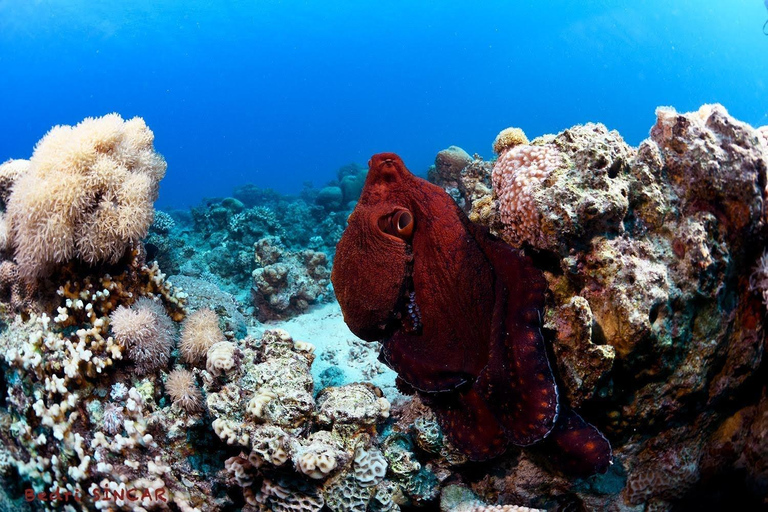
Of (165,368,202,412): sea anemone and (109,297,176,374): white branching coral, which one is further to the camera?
(109,297,176,374): white branching coral

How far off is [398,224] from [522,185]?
815mm

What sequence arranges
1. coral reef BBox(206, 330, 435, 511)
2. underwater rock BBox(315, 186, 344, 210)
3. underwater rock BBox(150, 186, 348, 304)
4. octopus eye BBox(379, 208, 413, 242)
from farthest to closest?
underwater rock BBox(315, 186, 344, 210) < underwater rock BBox(150, 186, 348, 304) < octopus eye BBox(379, 208, 413, 242) < coral reef BBox(206, 330, 435, 511)

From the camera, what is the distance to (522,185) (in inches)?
91.9

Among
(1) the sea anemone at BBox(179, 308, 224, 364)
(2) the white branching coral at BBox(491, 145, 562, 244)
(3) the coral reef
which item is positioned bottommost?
(3) the coral reef

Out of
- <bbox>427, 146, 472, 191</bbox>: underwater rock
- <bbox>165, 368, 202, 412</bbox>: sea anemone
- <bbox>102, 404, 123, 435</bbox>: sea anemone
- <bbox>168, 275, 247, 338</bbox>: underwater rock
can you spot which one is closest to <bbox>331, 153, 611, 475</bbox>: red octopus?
<bbox>165, 368, 202, 412</bbox>: sea anemone

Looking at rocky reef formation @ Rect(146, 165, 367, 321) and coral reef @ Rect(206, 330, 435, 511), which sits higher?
rocky reef formation @ Rect(146, 165, 367, 321)

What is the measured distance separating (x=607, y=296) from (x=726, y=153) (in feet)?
3.52

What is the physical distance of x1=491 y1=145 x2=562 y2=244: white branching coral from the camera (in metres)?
2.29

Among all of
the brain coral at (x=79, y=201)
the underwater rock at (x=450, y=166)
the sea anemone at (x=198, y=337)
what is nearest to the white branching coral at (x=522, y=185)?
the sea anemone at (x=198, y=337)

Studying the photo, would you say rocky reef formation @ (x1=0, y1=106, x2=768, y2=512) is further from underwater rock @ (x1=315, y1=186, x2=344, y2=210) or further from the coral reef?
underwater rock @ (x1=315, y1=186, x2=344, y2=210)

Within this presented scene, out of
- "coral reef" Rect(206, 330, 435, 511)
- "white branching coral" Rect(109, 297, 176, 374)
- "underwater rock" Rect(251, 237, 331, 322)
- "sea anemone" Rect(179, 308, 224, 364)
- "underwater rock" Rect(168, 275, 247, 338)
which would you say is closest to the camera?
"coral reef" Rect(206, 330, 435, 511)

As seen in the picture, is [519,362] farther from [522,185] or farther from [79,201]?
[79,201]

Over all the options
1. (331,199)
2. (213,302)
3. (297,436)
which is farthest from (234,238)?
(297,436)

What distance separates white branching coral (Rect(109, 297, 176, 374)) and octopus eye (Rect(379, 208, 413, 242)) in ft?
8.21
